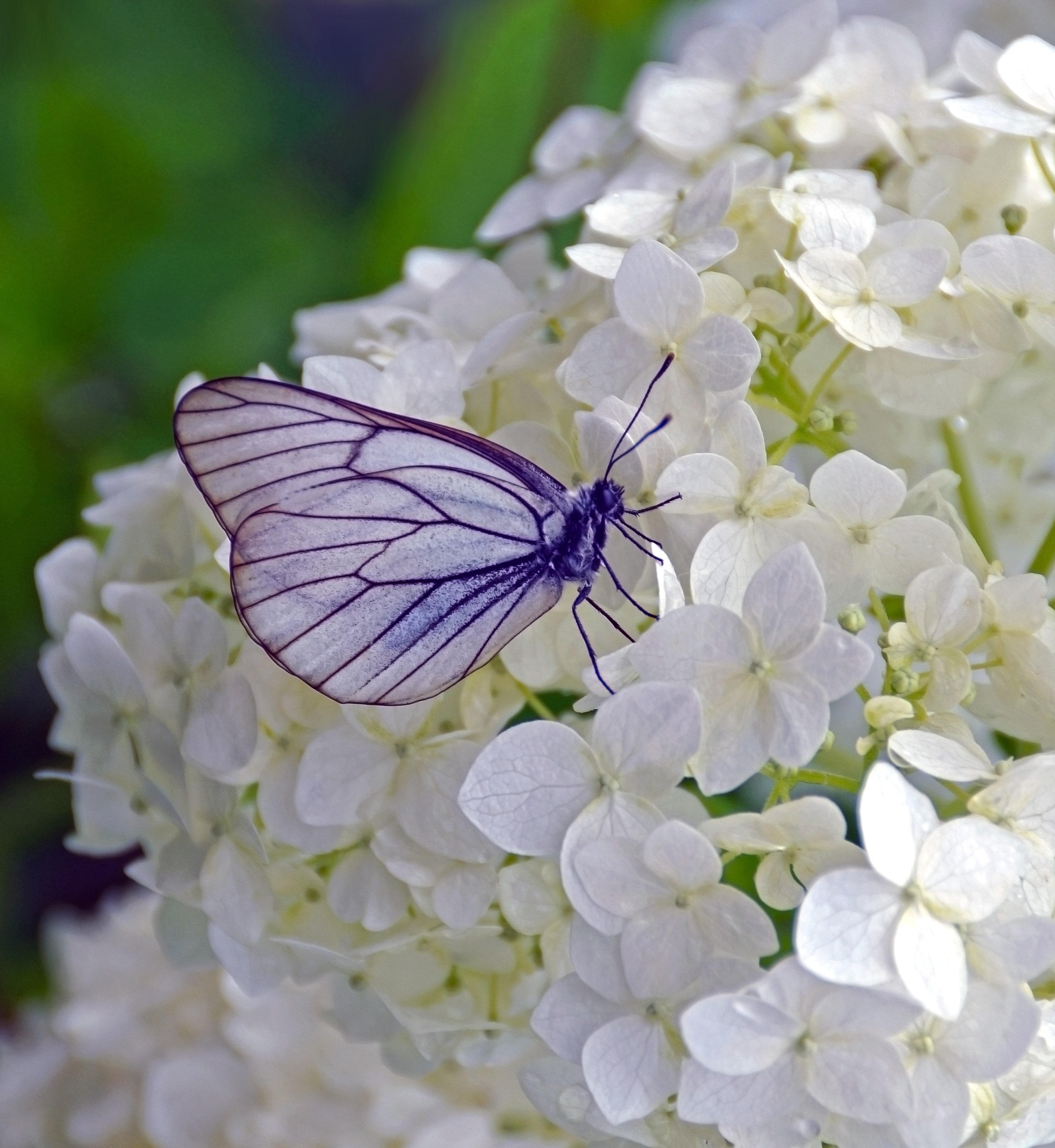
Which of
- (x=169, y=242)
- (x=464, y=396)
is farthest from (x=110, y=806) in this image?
(x=169, y=242)

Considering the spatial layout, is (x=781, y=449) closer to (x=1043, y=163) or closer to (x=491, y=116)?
(x=1043, y=163)

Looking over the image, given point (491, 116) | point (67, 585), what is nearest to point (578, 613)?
point (67, 585)

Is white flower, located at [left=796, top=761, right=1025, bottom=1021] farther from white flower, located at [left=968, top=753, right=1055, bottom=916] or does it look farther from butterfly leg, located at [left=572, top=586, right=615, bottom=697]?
butterfly leg, located at [left=572, top=586, right=615, bottom=697]

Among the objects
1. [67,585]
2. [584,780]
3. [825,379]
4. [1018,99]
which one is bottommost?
[67,585]

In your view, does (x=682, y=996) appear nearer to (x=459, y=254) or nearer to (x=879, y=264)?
(x=879, y=264)

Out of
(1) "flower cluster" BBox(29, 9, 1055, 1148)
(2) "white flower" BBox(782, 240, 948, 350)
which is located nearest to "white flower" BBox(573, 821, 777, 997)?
(1) "flower cluster" BBox(29, 9, 1055, 1148)
